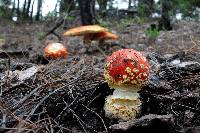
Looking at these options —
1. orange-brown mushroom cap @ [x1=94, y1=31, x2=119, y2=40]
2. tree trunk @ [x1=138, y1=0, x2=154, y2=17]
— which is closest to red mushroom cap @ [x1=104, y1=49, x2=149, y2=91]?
orange-brown mushroom cap @ [x1=94, y1=31, x2=119, y2=40]

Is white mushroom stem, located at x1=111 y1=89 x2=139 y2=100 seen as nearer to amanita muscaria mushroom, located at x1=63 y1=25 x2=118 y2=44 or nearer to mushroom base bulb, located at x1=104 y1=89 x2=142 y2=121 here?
mushroom base bulb, located at x1=104 y1=89 x2=142 y2=121

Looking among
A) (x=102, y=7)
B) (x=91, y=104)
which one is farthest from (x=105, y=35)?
(x=102, y=7)

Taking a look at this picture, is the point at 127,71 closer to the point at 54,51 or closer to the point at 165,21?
the point at 54,51

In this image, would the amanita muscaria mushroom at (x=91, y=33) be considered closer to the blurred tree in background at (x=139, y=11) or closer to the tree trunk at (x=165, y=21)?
the blurred tree in background at (x=139, y=11)

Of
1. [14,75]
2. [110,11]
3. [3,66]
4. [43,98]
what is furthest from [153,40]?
[110,11]

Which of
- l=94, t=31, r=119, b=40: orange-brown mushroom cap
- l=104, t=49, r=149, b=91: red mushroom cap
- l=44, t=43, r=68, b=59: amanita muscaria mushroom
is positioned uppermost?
l=104, t=49, r=149, b=91: red mushroom cap

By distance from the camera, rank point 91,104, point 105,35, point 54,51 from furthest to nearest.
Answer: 1. point 105,35
2. point 54,51
3. point 91,104

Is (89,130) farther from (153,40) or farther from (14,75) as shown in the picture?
(153,40)
